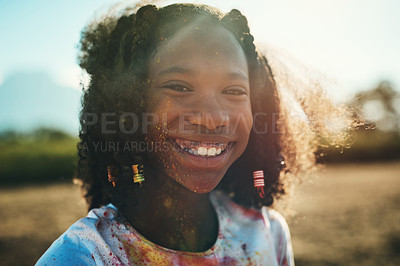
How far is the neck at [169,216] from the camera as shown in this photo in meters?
1.80

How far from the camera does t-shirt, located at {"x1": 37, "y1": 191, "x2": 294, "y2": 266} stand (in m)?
1.44

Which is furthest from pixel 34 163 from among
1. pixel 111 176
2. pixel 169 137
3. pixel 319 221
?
pixel 169 137

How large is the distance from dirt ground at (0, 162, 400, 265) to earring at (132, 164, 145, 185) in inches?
38.9

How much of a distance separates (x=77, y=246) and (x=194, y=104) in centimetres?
82

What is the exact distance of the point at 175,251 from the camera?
5.57 ft

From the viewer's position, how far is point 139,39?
1.85 meters

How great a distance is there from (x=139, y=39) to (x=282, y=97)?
1.12 m

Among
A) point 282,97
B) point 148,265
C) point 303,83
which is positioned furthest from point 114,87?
point 303,83

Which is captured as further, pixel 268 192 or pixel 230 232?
pixel 268 192

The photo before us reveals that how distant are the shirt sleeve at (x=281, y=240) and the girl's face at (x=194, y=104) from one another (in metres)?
0.63

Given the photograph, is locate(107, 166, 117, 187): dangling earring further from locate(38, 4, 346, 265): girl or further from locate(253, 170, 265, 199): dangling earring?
locate(253, 170, 265, 199): dangling earring

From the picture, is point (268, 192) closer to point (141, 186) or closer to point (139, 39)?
point (141, 186)

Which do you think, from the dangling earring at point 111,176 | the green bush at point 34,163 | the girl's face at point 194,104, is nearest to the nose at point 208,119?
the girl's face at point 194,104

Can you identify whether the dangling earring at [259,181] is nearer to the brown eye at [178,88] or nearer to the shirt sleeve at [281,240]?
the shirt sleeve at [281,240]
